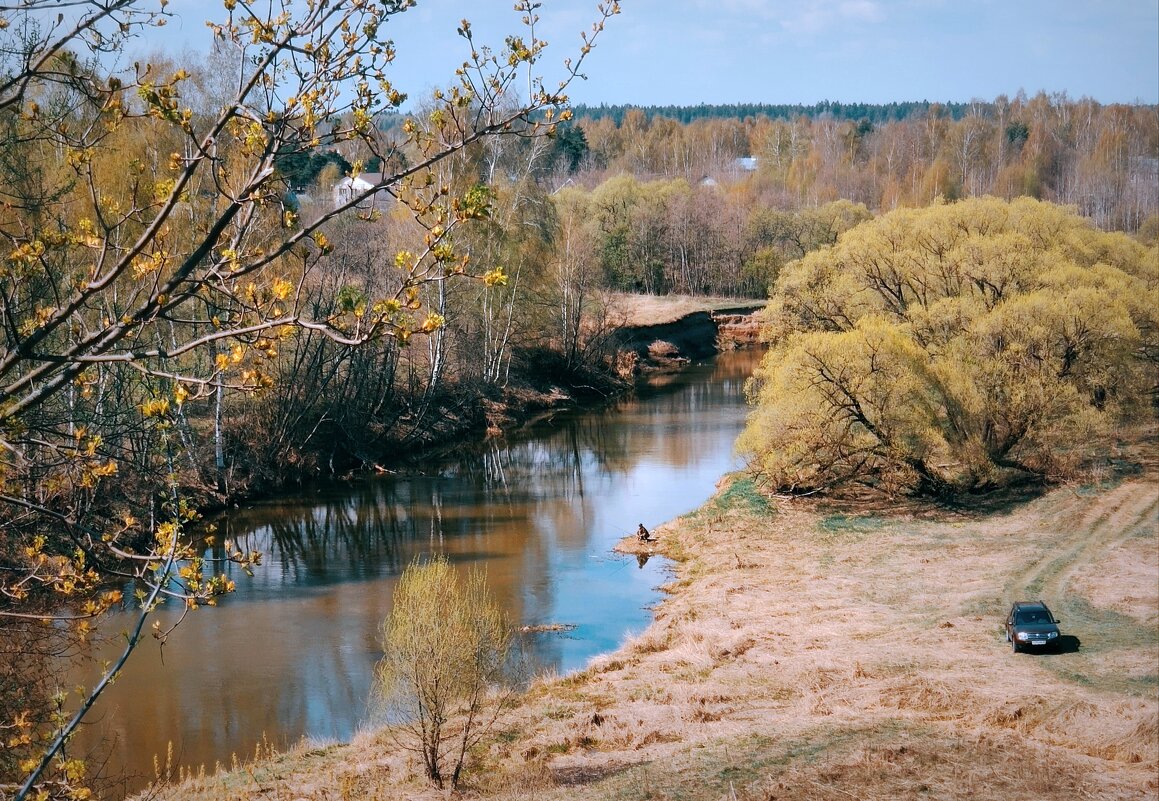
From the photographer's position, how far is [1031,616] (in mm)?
17203

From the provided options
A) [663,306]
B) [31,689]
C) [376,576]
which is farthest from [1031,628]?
[663,306]

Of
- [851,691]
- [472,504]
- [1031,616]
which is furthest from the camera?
[472,504]

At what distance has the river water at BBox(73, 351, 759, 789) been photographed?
16.7 meters

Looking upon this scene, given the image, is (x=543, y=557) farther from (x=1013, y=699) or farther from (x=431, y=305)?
(x=431, y=305)

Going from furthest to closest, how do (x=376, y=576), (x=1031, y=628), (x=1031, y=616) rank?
(x=376, y=576), (x=1031, y=616), (x=1031, y=628)

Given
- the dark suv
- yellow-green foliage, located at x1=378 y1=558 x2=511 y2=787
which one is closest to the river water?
yellow-green foliage, located at x1=378 y1=558 x2=511 y2=787

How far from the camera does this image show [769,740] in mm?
13688

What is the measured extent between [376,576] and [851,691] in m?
12.2

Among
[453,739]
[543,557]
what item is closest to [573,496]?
[543,557]

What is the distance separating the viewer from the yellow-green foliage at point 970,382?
28500 millimetres

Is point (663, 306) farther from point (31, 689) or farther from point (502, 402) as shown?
point (31, 689)

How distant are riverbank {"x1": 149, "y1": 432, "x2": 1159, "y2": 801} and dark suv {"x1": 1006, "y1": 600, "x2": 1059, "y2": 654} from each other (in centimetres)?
30

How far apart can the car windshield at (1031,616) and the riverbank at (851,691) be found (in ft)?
1.89

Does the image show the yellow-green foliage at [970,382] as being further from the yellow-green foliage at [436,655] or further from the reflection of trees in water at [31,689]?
the reflection of trees in water at [31,689]
